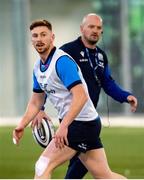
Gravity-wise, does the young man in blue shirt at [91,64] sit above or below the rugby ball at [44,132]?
above

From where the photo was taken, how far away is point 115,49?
870 inches

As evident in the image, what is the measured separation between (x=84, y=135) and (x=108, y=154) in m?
5.84

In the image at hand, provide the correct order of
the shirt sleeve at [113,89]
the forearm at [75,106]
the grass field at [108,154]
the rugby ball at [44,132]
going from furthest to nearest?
the grass field at [108,154], the shirt sleeve at [113,89], the rugby ball at [44,132], the forearm at [75,106]

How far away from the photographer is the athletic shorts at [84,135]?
7.41 m

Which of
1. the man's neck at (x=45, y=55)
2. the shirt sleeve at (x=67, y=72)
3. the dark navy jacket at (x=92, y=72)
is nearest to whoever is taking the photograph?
the shirt sleeve at (x=67, y=72)

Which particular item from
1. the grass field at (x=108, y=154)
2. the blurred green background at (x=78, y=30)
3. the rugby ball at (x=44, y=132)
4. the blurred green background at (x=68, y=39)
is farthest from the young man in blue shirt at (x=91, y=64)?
the blurred green background at (x=78, y=30)

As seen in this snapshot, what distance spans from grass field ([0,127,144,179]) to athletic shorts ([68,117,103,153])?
272 centimetres

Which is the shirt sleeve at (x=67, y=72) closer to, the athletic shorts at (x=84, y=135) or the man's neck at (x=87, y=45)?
the athletic shorts at (x=84, y=135)

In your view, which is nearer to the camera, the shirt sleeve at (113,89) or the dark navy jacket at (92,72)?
the dark navy jacket at (92,72)

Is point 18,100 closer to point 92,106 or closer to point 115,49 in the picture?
point 115,49

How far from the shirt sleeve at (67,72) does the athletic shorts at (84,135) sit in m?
0.50

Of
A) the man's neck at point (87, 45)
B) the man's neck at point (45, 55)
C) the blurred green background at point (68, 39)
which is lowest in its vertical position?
the blurred green background at point (68, 39)

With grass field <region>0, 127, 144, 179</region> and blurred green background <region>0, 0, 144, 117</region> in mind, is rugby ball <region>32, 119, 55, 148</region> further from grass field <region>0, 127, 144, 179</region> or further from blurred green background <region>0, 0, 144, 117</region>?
blurred green background <region>0, 0, 144, 117</region>

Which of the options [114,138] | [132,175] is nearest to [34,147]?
[114,138]
